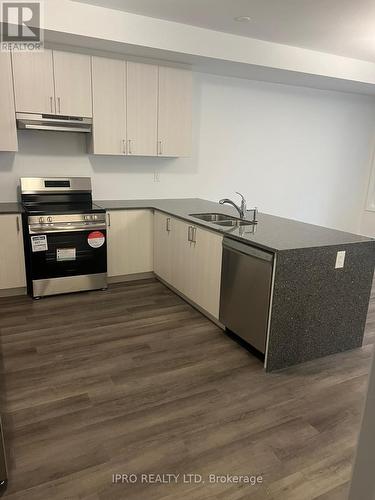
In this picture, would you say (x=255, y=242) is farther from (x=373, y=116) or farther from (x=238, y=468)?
(x=373, y=116)

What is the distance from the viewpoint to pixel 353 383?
7.91 feet

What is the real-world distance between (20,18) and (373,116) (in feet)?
18.0

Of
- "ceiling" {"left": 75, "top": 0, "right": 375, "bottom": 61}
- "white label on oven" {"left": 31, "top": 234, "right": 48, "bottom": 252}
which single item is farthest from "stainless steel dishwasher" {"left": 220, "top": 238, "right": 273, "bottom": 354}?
"ceiling" {"left": 75, "top": 0, "right": 375, "bottom": 61}

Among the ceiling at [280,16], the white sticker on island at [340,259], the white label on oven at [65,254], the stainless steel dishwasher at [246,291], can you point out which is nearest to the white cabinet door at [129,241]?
the white label on oven at [65,254]

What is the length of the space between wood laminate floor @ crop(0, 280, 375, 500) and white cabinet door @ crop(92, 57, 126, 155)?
6.18 feet

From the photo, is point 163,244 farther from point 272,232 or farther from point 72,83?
point 72,83

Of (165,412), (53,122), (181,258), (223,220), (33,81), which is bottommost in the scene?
(165,412)

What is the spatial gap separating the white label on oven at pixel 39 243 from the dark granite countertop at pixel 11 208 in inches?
11.5

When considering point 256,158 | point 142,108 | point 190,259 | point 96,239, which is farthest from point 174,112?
point 190,259

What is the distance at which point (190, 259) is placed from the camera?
3412 millimetres

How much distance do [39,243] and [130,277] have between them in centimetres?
116

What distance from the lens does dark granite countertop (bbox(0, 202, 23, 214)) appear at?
134 inches

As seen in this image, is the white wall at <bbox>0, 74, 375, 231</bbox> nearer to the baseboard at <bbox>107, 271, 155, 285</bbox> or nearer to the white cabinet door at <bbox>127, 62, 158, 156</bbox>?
the white cabinet door at <bbox>127, 62, 158, 156</bbox>

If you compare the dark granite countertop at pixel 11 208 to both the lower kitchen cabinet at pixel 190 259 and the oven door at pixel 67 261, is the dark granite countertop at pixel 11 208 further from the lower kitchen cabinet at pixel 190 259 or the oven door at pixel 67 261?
the lower kitchen cabinet at pixel 190 259
